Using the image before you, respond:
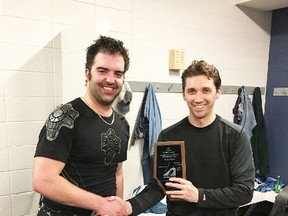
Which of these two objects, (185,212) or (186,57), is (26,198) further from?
(186,57)

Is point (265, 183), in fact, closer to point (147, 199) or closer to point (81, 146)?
point (147, 199)

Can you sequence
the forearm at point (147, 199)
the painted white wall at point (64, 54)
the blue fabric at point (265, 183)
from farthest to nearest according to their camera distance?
the blue fabric at point (265, 183) < the painted white wall at point (64, 54) < the forearm at point (147, 199)

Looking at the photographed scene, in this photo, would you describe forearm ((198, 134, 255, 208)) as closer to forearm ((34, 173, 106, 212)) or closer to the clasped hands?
the clasped hands

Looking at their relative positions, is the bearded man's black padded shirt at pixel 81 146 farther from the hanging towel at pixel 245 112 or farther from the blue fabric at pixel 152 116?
the hanging towel at pixel 245 112

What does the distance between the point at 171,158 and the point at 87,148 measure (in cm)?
42

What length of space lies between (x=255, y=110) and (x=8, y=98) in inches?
107

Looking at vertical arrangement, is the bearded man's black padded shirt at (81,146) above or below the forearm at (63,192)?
above

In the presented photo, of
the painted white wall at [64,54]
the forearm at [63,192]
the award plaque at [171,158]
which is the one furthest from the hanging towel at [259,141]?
the forearm at [63,192]

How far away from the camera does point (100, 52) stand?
1386 mm

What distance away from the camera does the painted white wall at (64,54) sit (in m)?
1.91

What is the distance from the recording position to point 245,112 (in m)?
3.11

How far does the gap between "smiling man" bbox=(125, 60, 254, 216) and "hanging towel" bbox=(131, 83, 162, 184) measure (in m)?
1.11

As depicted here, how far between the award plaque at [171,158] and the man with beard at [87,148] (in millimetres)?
278

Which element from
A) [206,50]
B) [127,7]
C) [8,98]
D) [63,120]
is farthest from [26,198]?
[206,50]
